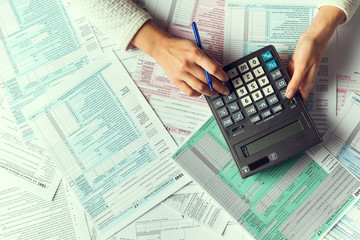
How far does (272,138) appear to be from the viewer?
0.56 m

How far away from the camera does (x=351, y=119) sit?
61cm

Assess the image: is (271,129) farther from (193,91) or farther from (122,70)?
(122,70)

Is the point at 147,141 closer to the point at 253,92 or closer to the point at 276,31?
the point at 253,92

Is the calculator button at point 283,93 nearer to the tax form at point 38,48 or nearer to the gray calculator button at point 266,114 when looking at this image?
the gray calculator button at point 266,114

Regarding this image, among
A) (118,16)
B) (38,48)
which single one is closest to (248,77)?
(118,16)

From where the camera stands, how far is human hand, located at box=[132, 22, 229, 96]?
56 centimetres

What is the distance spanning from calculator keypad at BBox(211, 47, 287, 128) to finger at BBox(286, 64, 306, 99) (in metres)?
0.01

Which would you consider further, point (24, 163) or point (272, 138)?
point (24, 163)

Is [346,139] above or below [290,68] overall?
below

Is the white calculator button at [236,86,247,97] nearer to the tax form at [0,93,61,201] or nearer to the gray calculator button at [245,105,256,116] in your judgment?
the gray calculator button at [245,105,256,116]

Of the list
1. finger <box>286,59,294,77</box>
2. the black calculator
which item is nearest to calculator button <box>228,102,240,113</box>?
the black calculator

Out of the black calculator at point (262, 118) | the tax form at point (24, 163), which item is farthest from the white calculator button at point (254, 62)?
the tax form at point (24, 163)

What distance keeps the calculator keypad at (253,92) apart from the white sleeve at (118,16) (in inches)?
7.6

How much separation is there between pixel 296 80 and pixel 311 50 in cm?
6
